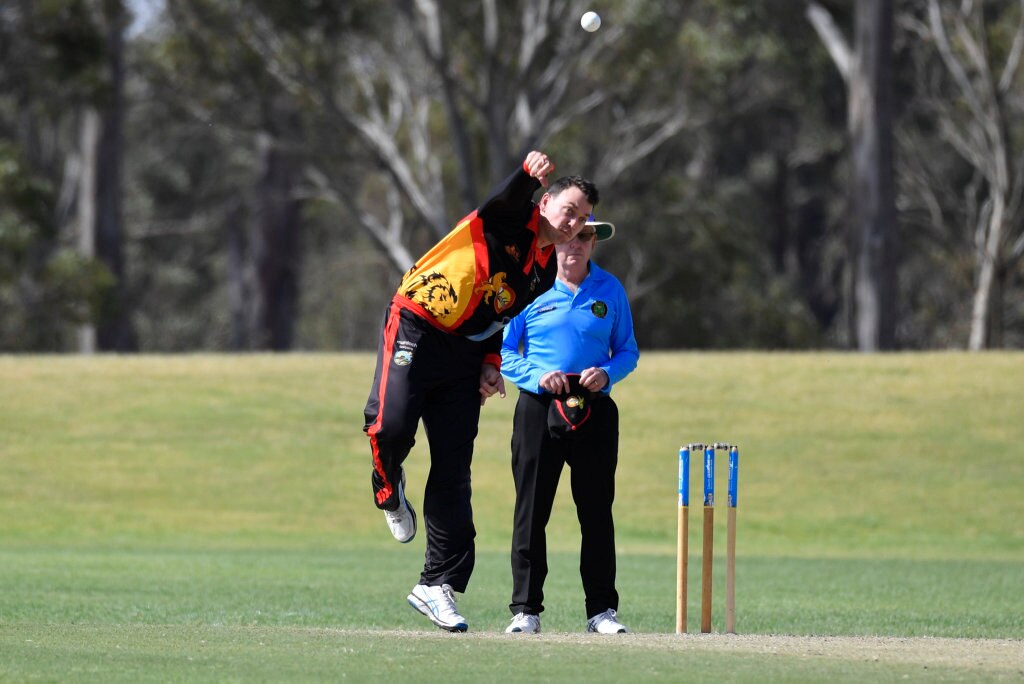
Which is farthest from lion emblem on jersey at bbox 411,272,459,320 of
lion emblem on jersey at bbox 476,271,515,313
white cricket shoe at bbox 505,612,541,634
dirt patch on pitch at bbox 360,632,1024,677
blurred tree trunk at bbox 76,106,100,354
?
blurred tree trunk at bbox 76,106,100,354

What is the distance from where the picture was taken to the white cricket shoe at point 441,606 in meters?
7.90

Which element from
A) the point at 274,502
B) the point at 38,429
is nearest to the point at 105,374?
the point at 38,429

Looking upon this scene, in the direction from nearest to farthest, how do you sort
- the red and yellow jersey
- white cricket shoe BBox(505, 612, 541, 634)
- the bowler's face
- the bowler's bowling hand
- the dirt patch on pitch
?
the dirt patch on pitch < the bowler's bowling hand < the red and yellow jersey < the bowler's face < white cricket shoe BBox(505, 612, 541, 634)

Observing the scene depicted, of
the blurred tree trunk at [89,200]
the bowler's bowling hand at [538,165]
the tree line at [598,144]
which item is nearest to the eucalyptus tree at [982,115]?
the tree line at [598,144]

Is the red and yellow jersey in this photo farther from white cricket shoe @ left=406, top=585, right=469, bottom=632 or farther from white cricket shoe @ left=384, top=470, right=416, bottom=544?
white cricket shoe @ left=406, top=585, right=469, bottom=632

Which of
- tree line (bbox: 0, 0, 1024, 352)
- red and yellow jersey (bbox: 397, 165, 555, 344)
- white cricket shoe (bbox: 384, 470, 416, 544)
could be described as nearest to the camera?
red and yellow jersey (bbox: 397, 165, 555, 344)

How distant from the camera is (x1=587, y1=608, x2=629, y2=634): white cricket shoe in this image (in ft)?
27.3

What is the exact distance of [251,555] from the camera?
16.5 metres

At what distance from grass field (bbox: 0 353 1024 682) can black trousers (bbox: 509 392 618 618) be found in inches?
26.2

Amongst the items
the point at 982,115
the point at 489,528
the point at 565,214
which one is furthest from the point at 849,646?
the point at 982,115

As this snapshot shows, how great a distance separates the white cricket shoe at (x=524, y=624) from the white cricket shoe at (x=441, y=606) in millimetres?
363

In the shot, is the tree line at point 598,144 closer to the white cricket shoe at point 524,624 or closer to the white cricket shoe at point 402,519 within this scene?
the white cricket shoe at point 524,624

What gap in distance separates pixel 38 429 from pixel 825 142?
25912 mm

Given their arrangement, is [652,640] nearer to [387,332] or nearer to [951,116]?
[387,332]
